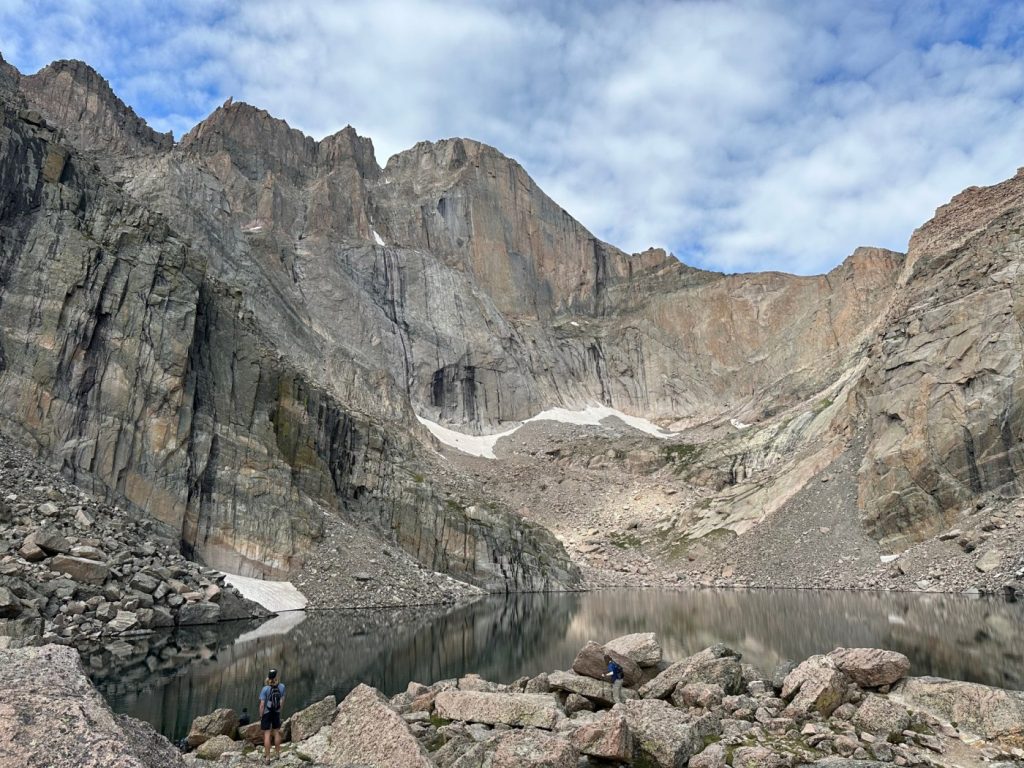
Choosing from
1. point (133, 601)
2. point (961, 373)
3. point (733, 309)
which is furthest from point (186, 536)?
point (733, 309)

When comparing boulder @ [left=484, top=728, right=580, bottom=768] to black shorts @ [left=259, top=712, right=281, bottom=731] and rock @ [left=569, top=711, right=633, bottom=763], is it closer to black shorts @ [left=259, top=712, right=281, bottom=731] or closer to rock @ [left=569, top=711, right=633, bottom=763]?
rock @ [left=569, top=711, right=633, bottom=763]

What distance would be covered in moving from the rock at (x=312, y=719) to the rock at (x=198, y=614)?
2308 cm

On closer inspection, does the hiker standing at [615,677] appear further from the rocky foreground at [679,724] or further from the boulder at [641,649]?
the boulder at [641,649]

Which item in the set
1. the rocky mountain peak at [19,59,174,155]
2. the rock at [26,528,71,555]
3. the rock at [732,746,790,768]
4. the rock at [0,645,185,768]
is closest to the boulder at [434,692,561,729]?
the rock at [732,746,790,768]

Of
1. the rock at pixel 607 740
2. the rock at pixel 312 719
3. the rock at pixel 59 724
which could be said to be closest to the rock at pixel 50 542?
the rock at pixel 312 719

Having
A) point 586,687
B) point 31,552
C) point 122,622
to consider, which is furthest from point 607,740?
point 31,552

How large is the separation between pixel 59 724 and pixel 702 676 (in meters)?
15.5

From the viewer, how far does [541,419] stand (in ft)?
476

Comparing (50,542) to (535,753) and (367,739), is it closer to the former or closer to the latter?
(367,739)

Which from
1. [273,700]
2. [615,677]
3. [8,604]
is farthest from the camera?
[8,604]

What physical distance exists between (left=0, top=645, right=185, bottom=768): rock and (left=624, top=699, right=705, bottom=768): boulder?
9.13 m

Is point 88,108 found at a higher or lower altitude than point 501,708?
higher

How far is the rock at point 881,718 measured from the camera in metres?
13.6

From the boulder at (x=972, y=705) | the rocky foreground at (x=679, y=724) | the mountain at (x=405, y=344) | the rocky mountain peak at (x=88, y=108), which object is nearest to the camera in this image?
the rocky foreground at (x=679, y=724)
